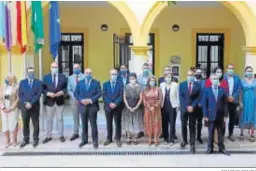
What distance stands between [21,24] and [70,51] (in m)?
5.62

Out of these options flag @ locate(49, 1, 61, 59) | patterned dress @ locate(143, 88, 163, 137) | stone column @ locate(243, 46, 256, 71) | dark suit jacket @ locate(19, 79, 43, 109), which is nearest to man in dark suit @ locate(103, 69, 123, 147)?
patterned dress @ locate(143, 88, 163, 137)

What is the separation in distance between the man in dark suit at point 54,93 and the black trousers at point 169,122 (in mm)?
2384

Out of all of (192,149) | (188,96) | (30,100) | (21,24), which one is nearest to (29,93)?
(30,100)

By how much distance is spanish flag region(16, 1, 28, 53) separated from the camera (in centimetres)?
1034

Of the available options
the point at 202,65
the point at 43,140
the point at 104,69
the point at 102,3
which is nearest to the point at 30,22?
the point at 43,140

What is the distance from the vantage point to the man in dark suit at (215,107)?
28.2ft

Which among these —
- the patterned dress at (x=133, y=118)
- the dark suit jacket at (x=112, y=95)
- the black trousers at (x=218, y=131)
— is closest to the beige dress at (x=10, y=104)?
the dark suit jacket at (x=112, y=95)

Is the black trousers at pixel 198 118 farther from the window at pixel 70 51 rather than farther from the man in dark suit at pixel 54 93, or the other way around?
the window at pixel 70 51

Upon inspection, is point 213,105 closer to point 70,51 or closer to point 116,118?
point 116,118

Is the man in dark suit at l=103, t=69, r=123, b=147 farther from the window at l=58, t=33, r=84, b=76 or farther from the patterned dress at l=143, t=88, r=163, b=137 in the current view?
the window at l=58, t=33, r=84, b=76

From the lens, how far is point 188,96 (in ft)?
29.1

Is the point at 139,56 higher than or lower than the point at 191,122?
higher

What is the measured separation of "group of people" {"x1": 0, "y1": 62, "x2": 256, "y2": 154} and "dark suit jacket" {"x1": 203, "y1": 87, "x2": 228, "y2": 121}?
0.21 feet

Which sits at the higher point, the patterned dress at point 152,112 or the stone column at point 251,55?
the stone column at point 251,55
